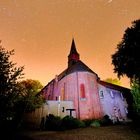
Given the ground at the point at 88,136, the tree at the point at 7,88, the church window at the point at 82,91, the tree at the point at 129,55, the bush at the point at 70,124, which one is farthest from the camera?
the church window at the point at 82,91

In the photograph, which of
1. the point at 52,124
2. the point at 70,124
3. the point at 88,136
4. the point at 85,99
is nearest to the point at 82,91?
the point at 85,99

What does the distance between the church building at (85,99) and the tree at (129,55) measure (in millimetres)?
9085

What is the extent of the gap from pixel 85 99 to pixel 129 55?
13245 mm

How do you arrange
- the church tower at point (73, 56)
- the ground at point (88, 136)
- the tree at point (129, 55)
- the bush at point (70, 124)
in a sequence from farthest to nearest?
the church tower at point (73, 56), the bush at point (70, 124), the tree at point (129, 55), the ground at point (88, 136)

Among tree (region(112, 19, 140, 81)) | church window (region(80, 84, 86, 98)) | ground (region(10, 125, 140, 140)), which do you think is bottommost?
ground (region(10, 125, 140, 140))

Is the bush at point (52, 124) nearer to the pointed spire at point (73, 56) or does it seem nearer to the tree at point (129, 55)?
the tree at point (129, 55)

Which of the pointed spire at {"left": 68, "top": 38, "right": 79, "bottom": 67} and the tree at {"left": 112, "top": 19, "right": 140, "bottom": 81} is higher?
the pointed spire at {"left": 68, "top": 38, "right": 79, "bottom": 67}

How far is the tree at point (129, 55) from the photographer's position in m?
19.1

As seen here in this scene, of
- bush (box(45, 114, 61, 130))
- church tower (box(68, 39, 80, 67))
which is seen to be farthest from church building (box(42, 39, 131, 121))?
church tower (box(68, 39, 80, 67))

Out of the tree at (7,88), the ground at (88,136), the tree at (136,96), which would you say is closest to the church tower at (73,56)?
the tree at (136,96)

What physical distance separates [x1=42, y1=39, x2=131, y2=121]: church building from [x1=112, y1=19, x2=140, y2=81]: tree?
9085 mm

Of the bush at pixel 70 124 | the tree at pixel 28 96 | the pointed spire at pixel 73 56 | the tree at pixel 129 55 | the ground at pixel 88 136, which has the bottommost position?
the ground at pixel 88 136

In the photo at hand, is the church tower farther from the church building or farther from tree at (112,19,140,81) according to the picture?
tree at (112,19,140,81)

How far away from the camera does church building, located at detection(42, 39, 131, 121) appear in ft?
90.4
